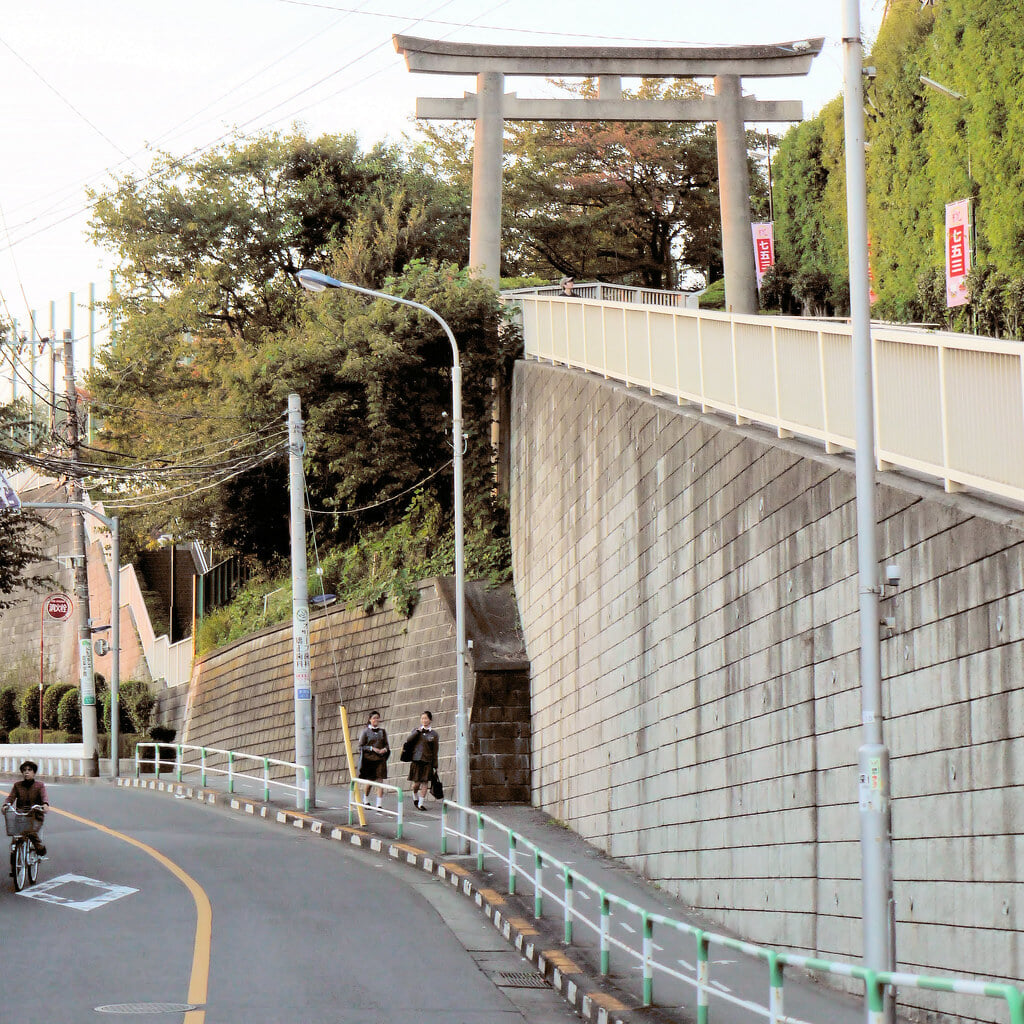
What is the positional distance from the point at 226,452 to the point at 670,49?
1481 centimetres

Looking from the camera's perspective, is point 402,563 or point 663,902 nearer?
point 663,902

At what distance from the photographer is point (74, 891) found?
16625mm

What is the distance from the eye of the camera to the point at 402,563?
112 ft

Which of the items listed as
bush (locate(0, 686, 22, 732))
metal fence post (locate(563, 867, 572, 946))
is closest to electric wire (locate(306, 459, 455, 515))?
metal fence post (locate(563, 867, 572, 946))

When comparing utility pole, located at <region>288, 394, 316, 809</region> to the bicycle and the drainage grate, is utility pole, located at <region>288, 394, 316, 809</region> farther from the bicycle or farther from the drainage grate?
the drainage grate

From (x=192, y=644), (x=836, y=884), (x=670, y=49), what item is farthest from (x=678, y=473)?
(x=192, y=644)

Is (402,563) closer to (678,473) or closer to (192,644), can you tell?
(192,644)

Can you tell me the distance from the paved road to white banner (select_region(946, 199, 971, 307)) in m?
13.9

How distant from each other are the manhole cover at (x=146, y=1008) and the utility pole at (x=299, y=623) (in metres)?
14.0

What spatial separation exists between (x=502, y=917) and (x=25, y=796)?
21.1ft

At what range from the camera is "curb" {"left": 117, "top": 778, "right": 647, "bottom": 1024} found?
1038 centimetres

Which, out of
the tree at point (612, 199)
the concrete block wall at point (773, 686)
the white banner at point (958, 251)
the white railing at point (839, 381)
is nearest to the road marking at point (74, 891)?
the concrete block wall at point (773, 686)

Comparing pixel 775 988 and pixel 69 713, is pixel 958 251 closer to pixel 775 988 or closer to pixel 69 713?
pixel 775 988

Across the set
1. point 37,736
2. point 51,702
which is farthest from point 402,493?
point 51,702
